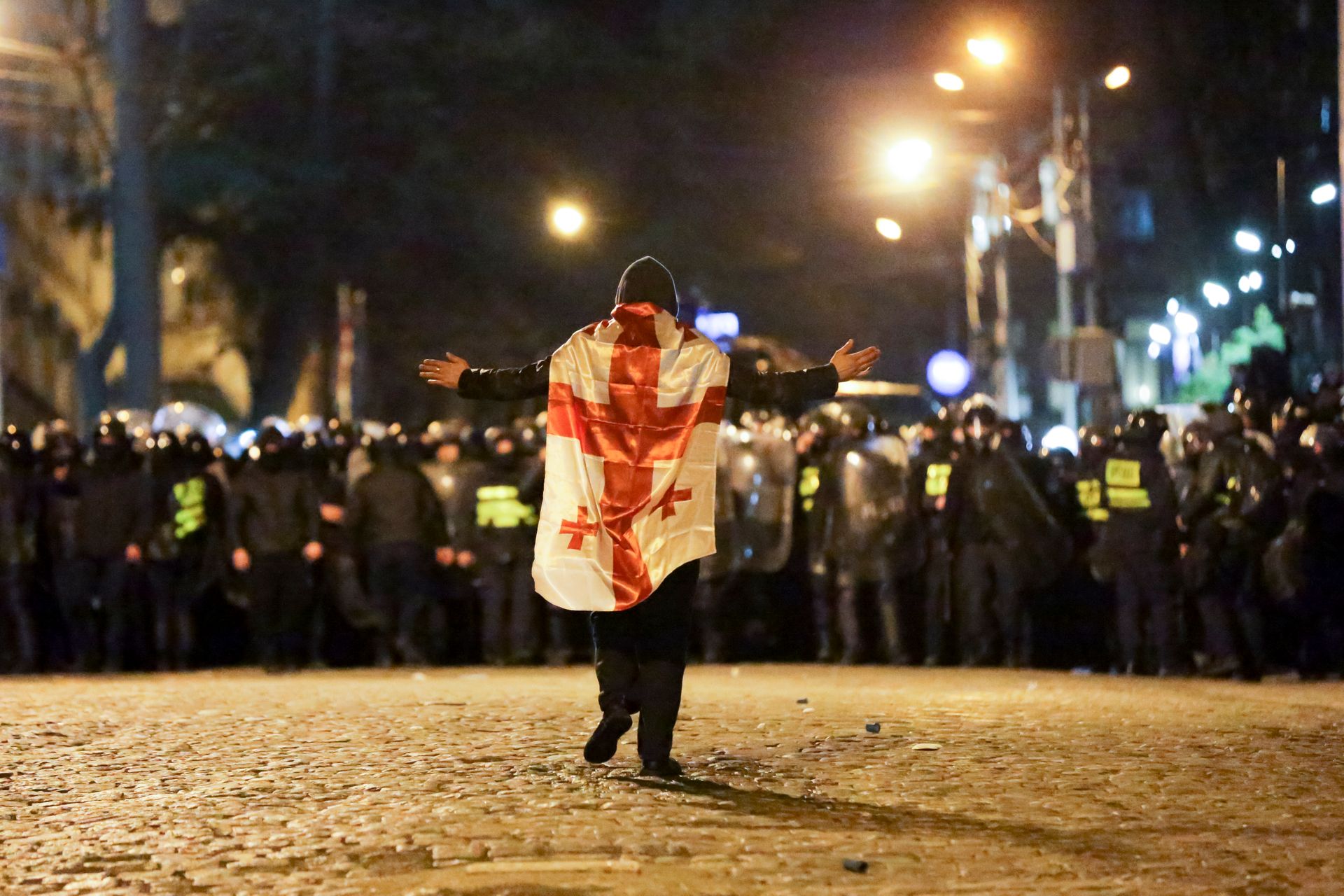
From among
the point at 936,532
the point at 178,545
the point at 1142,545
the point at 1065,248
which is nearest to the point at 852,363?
the point at 1142,545

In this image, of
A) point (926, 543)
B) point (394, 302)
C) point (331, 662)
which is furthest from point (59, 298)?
point (926, 543)

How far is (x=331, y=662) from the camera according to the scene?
15.9 meters

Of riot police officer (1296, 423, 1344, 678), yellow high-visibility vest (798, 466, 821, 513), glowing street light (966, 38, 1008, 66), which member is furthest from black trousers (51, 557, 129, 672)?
glowing street light (966, 38, 1008, 66)

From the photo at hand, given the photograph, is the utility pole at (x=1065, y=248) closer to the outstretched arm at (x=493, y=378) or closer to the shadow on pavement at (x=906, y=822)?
the outstretched arm at (x=493, y=378)

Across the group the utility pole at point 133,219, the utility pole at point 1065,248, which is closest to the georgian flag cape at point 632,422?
the utility pole at point 1065,248

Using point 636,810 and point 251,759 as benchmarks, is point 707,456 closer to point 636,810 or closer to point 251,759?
point 636,810

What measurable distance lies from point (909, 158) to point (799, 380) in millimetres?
21119

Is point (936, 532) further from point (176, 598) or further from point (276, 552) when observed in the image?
→ point (176, 598)

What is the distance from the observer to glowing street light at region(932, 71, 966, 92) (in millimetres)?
23516

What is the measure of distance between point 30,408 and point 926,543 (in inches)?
848

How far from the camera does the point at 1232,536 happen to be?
14047mm

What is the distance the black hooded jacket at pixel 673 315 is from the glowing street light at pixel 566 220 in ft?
83.7

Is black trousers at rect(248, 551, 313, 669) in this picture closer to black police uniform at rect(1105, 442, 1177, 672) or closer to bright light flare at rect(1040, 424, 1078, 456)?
bright light flare at rect(1040, 424, 1078, 456)

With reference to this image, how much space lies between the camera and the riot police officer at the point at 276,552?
50.5ft
